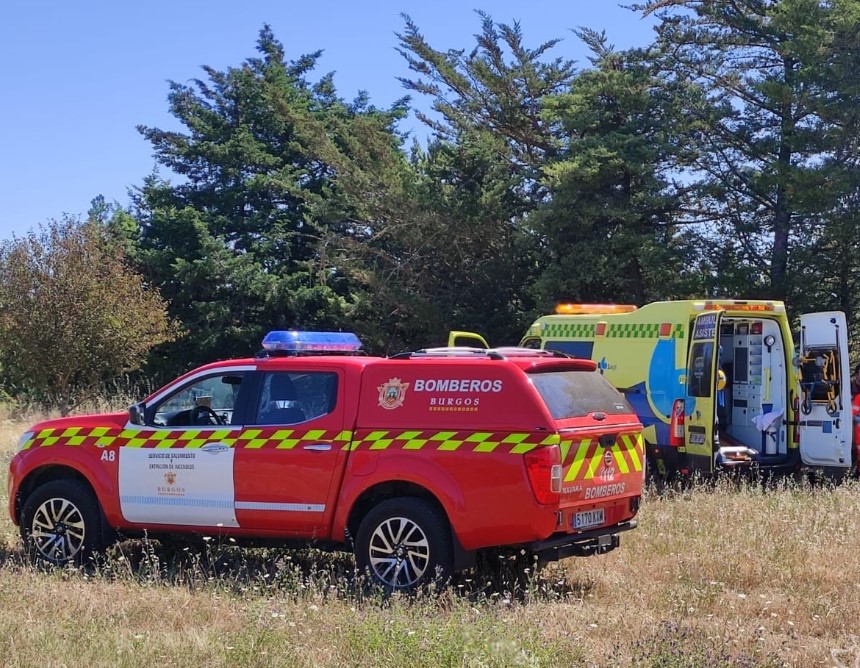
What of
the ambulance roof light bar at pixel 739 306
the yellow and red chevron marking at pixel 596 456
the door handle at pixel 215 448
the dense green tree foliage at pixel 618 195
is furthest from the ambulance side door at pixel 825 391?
the dense green tree foliage at pixel 618 195

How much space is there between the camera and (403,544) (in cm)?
700

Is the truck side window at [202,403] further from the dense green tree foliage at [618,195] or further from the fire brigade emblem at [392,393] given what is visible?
the dense green tree foliage at [618,195]

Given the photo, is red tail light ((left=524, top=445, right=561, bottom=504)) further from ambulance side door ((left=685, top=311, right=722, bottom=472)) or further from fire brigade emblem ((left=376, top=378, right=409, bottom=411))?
ambulance side door ((left=685, top=311, right=722, bottom=472))

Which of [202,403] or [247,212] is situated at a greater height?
[247,212]

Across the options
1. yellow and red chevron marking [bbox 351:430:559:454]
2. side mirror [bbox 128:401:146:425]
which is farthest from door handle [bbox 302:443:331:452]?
side mirror [bbox 128:401:146:425]

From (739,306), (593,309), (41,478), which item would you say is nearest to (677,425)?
(739,306)

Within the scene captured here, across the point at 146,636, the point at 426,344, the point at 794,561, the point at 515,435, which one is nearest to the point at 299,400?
the point at 515,435

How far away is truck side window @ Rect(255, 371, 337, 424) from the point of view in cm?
751

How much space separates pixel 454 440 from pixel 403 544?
0.82 meters

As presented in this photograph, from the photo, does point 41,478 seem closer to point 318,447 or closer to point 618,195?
point 318,447

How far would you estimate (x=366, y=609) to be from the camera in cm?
640

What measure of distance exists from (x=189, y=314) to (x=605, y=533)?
26885mm

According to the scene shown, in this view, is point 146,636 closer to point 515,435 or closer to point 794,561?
point 515,435

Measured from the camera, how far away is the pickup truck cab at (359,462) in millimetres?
6797
